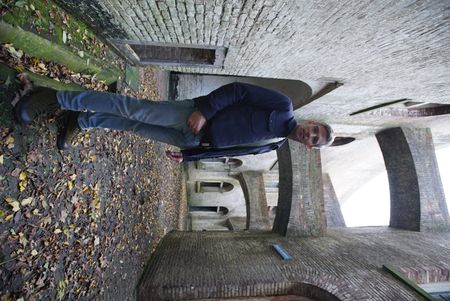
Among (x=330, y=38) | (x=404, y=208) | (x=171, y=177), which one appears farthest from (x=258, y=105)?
(x=404, y=208)

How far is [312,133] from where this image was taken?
108 inches

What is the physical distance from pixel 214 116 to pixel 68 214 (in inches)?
70.7

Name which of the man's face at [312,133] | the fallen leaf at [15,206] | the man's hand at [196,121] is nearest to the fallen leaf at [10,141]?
the fallen leaf at [15,206]

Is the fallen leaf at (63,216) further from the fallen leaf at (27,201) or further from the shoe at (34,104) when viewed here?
the shoe at (34,104)

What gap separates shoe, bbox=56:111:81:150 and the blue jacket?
121cm

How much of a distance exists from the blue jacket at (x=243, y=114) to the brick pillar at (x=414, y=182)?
7.02 meters

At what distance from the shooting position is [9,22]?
2.45 meters

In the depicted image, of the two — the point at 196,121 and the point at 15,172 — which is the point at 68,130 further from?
the point at 196,121

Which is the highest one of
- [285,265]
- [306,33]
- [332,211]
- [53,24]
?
[306,33]

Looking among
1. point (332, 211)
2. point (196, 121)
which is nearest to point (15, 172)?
point (196, 121)

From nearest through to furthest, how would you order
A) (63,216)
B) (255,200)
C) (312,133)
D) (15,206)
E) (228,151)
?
(15,206) < (312,133) < (63,216) < (228,151) < (255,200)

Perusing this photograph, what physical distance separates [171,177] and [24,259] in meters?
6.48

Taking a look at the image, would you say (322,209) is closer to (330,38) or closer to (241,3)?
(330,38)

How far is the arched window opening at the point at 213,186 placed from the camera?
15.0 meters
